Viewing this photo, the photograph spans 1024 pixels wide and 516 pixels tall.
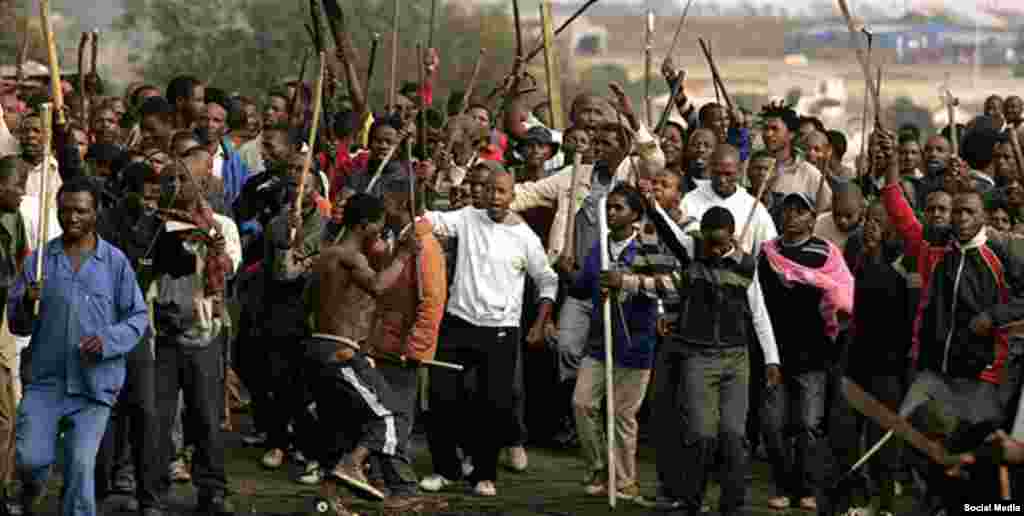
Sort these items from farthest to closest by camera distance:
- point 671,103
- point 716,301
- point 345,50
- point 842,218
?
point 671,103
point 345,50
point 842,218
point 716,301

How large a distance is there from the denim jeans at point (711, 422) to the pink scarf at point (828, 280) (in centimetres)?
73

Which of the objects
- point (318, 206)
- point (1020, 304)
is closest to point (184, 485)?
point (318, 206)

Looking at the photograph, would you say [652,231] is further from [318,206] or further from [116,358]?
[116,358]

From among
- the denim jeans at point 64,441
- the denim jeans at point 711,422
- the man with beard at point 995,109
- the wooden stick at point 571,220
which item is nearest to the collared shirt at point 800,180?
the wooden stick at point 571,220

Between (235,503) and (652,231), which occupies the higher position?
(652,231)

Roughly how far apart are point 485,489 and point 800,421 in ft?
6.40

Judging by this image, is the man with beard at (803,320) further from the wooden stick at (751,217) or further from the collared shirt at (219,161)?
the collared shirt at (219,161)

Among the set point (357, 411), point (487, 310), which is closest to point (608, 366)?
point (487, 310)

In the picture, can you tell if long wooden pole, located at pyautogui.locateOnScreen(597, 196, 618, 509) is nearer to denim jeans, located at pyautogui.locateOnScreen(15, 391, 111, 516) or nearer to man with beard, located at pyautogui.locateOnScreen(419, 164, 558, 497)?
man with beard, located at pyautogui.locateOnScreen(419, 164, 558, 497)

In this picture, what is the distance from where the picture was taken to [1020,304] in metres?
13.2

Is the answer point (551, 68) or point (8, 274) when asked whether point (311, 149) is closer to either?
point (8, 274)

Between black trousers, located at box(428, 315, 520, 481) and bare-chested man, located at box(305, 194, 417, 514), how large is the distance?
1351mm

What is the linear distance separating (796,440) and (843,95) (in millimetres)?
130521

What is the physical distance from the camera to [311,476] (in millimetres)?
16047
